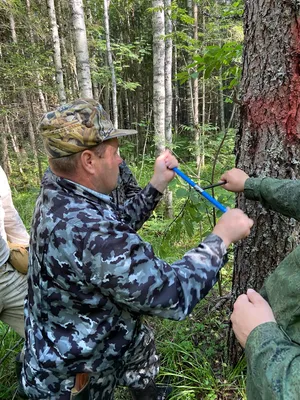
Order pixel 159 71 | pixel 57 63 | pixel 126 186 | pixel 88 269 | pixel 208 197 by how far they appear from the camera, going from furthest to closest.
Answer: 1. pixel 57 63
2. pixel 159 71
3. pixel 126 186
4. pixel 208 197
5. pixel 88 269

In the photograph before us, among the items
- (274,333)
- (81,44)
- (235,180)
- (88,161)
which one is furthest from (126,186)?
(81,44)

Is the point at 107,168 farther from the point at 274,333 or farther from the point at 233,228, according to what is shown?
the point at 274,333

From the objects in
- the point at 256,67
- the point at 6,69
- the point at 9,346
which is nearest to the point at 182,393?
the point at 9,346

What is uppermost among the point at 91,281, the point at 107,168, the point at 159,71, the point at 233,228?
the point at 159,71

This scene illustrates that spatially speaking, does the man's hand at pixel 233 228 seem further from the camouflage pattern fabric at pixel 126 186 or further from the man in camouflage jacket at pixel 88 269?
the camouflage pattern fabric at pixel 126 186

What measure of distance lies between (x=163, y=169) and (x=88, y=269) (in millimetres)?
916

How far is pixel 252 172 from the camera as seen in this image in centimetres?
190

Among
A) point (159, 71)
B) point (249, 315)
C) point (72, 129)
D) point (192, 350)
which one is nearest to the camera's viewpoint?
point (249, 315)

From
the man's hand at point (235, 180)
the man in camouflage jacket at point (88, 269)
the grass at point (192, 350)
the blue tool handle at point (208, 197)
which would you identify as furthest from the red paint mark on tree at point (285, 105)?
the grass at point (192, 350)

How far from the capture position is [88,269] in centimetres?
121

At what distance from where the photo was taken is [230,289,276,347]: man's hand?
36.8 inches

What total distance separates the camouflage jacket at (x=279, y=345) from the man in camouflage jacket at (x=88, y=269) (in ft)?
1.01

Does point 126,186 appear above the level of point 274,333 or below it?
below

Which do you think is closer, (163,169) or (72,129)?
(72,129)
